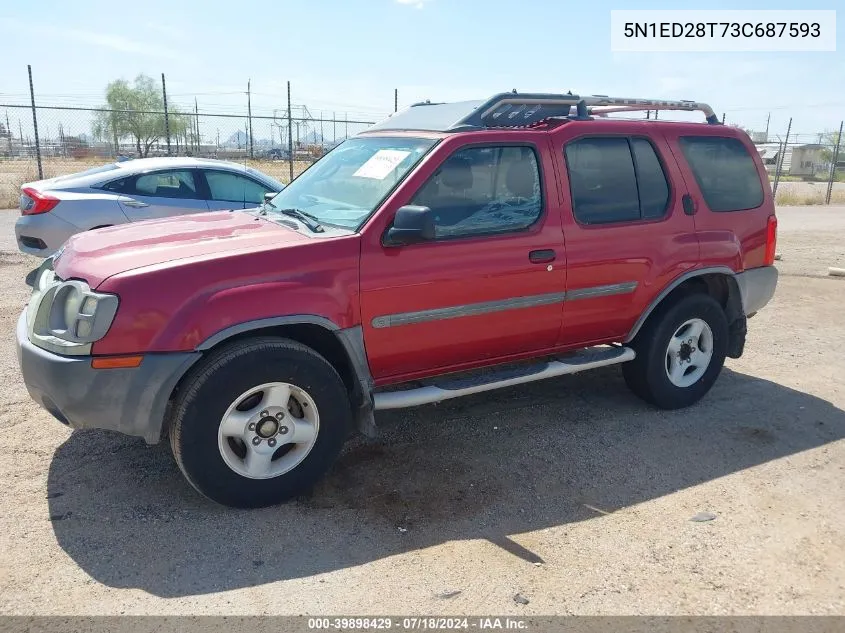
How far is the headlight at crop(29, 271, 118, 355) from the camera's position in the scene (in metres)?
3.19

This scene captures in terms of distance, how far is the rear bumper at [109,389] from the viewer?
3.23 m

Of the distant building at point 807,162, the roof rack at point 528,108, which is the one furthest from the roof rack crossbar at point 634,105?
the distant building at point 807,162

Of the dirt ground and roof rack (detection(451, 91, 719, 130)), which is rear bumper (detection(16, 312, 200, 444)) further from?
roof rack (detection(451, 91, 719, 130))

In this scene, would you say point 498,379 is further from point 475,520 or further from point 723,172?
point 723,172

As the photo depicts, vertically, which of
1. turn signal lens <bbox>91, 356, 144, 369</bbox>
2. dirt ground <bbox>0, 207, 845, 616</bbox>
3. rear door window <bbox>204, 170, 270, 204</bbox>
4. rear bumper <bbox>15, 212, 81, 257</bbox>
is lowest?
dirt ground <bbox>0, 207, 845, 616</bbox>

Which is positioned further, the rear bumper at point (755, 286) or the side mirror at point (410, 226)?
the rear bumper at point (755, 286)

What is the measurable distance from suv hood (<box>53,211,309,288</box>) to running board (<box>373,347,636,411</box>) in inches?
40.1

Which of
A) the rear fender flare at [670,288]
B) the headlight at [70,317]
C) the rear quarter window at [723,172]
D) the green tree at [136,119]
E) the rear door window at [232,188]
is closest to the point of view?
the headlight at [70,317]

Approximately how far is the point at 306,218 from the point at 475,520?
6.40ft

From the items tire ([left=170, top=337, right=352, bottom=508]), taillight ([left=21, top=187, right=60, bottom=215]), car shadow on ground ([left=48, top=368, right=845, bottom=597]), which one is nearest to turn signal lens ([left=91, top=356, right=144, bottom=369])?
tire ([left=170, top=337, right=352, bottom=508])

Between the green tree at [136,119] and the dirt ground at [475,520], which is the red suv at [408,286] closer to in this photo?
the dirt ground at [475,520]

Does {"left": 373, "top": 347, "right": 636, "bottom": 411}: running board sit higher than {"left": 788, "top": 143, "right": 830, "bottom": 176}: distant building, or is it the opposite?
{"left": 788, "top": 143, "right": 830, "bottom": 176}: distant building

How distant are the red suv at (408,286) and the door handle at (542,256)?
0.01 m

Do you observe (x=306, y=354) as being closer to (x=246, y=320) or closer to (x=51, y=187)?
(x=246, y=320)
